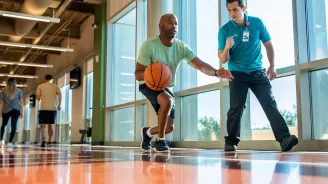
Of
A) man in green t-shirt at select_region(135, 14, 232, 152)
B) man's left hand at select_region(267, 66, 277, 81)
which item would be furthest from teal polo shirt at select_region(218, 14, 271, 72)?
man in green t-shirt at select_region(135, 14, 232, 152)

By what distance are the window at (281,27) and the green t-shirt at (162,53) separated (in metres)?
1.21

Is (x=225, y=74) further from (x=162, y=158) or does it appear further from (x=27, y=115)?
(x=27, y=115)

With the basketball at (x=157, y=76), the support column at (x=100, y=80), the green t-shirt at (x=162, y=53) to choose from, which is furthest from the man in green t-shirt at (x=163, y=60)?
the support column at (x=100, y=80)

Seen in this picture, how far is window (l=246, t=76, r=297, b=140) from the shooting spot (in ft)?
13.2

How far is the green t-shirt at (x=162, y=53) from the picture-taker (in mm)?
3371

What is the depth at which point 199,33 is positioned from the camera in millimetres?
5879

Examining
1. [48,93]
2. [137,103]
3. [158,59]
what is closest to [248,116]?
[158,59]

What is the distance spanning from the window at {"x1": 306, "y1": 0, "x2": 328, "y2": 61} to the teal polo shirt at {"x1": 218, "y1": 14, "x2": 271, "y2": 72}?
2.30ft

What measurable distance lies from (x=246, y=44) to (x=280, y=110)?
1.15 meters

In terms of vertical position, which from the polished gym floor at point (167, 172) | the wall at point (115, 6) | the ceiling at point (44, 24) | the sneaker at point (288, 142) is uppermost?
the ceiling at point (44, 24)

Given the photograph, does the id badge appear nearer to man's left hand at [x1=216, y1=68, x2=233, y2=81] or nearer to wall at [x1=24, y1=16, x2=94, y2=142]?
man's left hand at [x1=216, y1=68, x2=233, y2=81]

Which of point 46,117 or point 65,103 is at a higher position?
point 65,103

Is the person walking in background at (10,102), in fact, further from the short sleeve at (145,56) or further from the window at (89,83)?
the short sleeve at (145,56)

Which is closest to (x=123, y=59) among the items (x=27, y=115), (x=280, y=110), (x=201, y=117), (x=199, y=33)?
(x=199, y=33)
